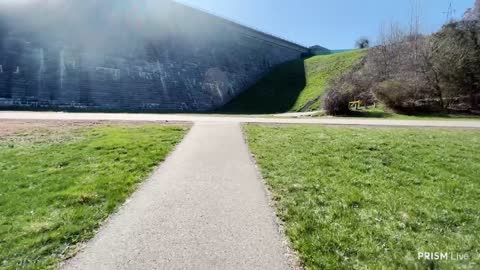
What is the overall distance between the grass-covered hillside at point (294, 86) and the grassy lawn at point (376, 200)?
24177 mm

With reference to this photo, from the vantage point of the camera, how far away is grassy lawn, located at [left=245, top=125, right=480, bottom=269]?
3.21m

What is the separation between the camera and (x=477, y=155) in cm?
788

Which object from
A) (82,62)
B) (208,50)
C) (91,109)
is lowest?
(91,109)

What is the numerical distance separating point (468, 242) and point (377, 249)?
3.57ft

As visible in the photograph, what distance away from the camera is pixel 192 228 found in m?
3.72

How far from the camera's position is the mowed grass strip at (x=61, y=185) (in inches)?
130

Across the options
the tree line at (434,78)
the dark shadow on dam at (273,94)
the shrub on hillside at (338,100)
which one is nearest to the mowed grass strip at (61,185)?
the shrub on hillside at (338,100)

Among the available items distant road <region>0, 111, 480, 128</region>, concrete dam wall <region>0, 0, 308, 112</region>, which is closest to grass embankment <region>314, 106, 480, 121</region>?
distant road <region>0, 111, 480, 128</region>

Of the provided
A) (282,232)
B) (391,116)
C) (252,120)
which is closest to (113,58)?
(252,120)

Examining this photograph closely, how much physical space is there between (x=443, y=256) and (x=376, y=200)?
62.7 inches

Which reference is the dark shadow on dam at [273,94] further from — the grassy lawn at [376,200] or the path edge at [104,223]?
the path edge at [104,223]

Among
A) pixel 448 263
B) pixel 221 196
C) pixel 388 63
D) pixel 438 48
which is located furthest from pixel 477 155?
pixel 388 63

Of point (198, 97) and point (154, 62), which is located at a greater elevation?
point (154, 62)

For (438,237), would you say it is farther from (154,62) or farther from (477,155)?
(154,62)
